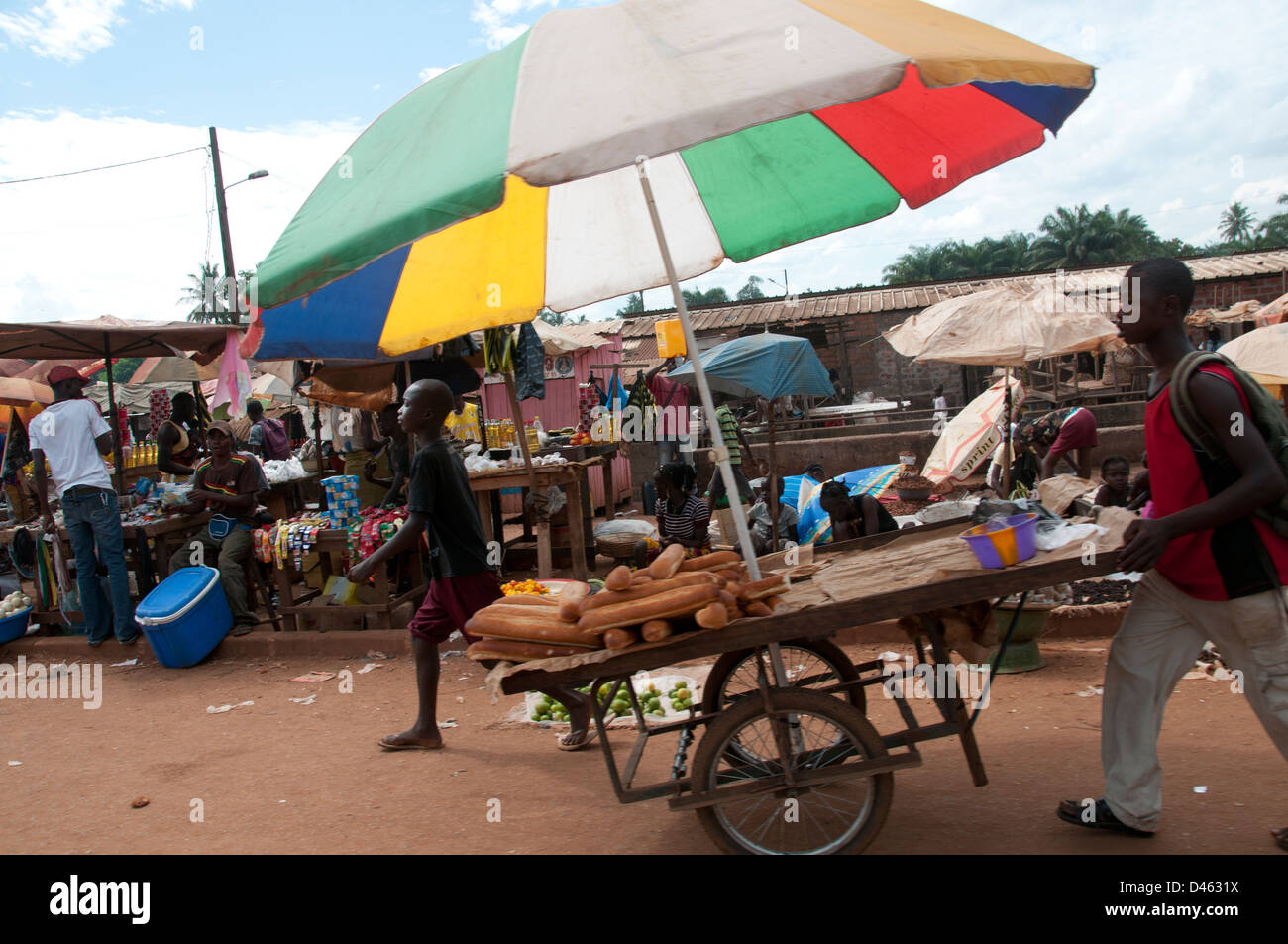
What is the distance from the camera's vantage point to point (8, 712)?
20.8 ft

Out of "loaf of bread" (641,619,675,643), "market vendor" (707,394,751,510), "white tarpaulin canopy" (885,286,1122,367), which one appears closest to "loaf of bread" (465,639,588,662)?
"loaf of bread" (641,619,675,643)

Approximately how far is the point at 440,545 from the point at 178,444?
234 inches

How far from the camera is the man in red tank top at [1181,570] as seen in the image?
8.81ft

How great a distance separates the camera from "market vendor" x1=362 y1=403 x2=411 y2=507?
772cm

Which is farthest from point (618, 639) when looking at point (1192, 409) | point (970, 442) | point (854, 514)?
point (970, 442)

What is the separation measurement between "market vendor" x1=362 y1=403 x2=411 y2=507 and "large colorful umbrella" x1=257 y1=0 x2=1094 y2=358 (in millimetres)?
2846

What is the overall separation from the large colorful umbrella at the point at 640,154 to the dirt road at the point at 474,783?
1.40 metres

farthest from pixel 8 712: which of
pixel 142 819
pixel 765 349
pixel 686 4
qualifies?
pixel 765 349

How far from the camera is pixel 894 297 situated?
22.2m

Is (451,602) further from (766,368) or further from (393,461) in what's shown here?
(766,368)

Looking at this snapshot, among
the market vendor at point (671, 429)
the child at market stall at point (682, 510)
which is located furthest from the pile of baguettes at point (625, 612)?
the market vendor at point (671, 429)

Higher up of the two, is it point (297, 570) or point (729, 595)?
point (729, 595)

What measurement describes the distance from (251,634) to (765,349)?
6236 millimetres
